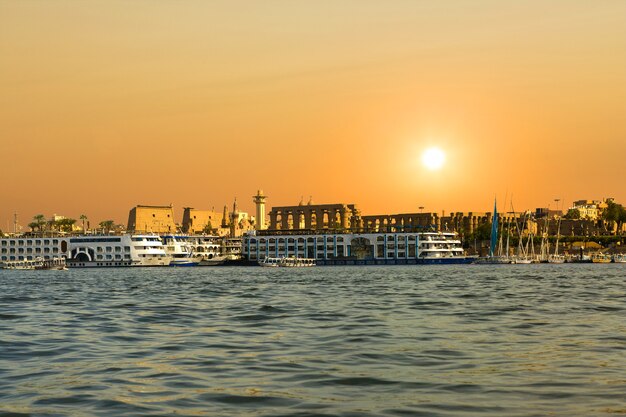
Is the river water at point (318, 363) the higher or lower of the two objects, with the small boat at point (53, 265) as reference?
higher

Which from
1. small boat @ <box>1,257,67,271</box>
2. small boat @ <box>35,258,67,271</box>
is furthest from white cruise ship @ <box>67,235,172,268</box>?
small boat @ <box>35,258,67,271</box>

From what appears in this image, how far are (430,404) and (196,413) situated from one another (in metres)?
4.07

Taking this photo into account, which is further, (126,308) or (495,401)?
(126,308)

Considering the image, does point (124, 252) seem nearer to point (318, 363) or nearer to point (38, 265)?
point (38, 265)

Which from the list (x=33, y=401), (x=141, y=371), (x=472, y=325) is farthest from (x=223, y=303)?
(x=33, y=401)

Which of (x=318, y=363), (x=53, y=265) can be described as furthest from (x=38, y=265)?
(x=318, y=363)

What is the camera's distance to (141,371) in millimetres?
20188

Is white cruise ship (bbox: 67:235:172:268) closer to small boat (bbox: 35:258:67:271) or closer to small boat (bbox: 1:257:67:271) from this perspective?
small boat (bbox: 1:257:67:271)

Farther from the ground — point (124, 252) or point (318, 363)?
point (318, 363)

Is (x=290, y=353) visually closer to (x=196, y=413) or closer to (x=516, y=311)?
(x=196, y=413)

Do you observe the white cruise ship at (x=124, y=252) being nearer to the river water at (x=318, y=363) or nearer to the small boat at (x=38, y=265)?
the small boat at (x=38, y=265)

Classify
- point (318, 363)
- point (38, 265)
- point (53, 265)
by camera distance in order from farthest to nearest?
point (38, 265), point (53, 265), point (318, 363)

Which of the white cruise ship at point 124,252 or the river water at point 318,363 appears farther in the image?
the white cruise ship at point 124,252

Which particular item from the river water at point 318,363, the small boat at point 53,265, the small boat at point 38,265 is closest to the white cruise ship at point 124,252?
the small boat at point 38,265
